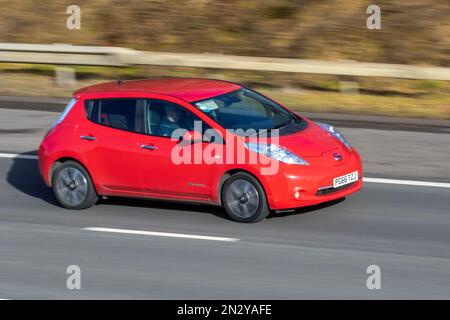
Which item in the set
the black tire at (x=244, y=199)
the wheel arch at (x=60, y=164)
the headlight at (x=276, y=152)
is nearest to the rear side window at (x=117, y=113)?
the wheel arch at (x=60, y=164)

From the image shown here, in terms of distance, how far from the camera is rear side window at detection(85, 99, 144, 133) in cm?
1113

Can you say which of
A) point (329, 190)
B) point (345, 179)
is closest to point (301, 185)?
point (329, 190)

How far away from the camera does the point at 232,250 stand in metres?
9.85

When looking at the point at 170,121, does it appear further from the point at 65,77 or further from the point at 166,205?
the point at 65,77

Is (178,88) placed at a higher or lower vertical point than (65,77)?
lower

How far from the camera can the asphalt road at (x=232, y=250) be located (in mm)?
8759

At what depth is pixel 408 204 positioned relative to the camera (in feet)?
37.6

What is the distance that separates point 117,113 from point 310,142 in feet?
7.90

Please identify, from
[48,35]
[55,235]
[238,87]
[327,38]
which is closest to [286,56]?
[327,38]

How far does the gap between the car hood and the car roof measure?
1115mm

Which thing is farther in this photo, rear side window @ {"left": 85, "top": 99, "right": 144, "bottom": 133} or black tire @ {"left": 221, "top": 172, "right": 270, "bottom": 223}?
rear side window @ {"left": 85, "top": 99, "right": 144, "bottom": 133}

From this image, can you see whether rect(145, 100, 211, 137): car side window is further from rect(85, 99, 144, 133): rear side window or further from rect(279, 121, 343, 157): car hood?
rect(279, 121, 343, 157): car hood

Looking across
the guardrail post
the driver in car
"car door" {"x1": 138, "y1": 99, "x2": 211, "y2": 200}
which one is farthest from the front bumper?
the guardrail post
